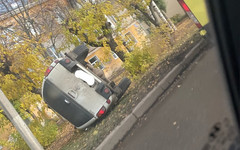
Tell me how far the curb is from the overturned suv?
6.38ft

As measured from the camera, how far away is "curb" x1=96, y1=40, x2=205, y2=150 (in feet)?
21.2

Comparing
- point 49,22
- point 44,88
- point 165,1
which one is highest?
point 49,22

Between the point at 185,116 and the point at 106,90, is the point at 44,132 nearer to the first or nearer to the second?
the point at 106,90

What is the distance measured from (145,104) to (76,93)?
251 centimetres

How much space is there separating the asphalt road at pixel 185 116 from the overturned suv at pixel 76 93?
2.40 m

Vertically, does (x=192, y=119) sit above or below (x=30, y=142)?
below

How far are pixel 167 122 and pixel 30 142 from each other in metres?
4.37

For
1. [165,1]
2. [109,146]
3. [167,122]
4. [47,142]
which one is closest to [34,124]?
[47,142]

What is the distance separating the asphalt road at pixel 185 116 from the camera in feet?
13.2

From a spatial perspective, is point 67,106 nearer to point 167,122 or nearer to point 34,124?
point 167,122

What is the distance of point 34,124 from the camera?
13.4 meters

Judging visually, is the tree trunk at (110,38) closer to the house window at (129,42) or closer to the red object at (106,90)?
the house window at (129,42)

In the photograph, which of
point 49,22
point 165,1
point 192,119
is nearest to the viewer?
point 192,119

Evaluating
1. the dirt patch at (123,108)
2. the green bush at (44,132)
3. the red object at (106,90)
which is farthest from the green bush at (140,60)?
the green bush at (44,132)
